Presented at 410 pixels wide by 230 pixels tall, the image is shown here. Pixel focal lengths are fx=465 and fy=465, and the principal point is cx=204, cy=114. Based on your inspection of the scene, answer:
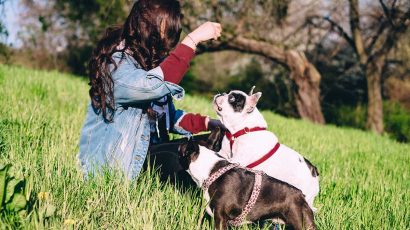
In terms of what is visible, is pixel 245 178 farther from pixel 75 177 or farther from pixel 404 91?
pixel 404 91

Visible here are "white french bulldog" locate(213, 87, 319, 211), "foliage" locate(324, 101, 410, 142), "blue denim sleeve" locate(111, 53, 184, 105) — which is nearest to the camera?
"blue denim sleeve" locate(111, 53, 184, 105)

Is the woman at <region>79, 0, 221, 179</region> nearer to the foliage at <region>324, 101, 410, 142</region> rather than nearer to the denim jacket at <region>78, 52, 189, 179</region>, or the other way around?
the denim jacket at <region>78, 52, 189, 179</region>

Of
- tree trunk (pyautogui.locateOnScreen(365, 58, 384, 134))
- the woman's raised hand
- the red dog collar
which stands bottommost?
tree trunk (pyautogui.locateOnScreen(365, 58, 384, 134))

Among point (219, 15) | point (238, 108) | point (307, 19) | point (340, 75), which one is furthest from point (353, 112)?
point (238, 108)

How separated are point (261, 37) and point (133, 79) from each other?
39.1 feet

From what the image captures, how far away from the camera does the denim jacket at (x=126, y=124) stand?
3.41 meters

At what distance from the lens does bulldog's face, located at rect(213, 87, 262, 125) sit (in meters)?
3.86

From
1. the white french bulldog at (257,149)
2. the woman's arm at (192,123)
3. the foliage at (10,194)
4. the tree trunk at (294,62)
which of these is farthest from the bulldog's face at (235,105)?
the tree trunk at (294,62)

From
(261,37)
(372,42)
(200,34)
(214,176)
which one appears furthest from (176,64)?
(372,42)

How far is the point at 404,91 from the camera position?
1934 cm

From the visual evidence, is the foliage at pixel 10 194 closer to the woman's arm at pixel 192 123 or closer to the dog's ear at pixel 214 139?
the dog's ear at pixel 214 139

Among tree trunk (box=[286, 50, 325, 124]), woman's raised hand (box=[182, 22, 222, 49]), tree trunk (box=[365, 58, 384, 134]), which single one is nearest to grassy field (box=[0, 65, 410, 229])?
woman's raised hand (box=[182, 22, 222, 49])

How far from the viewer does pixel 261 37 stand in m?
14.9

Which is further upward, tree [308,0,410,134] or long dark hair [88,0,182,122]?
long dark hair [88,0,182,122]
